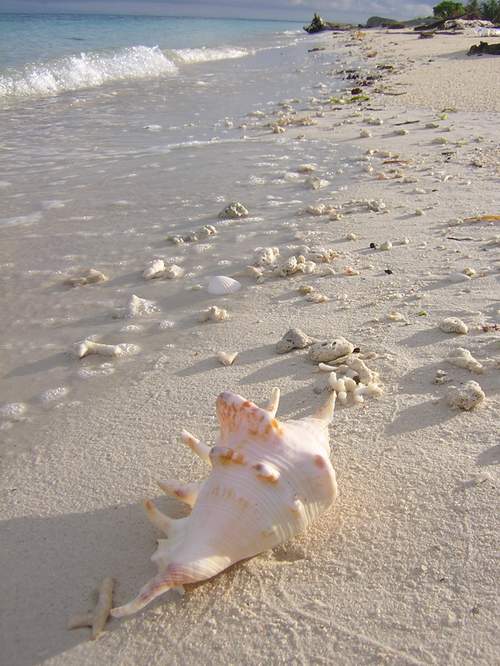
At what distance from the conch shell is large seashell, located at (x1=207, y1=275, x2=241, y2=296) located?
2.04 metres

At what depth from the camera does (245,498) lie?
1.73 metres

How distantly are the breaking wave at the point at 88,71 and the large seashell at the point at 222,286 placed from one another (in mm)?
11116

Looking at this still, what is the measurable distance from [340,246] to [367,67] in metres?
14.5

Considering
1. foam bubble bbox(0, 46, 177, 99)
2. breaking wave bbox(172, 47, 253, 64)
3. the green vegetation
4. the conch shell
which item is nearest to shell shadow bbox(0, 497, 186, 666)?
the conch shell

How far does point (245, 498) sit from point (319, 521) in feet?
1.23

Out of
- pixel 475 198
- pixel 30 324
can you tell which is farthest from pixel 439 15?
pixel 30 324

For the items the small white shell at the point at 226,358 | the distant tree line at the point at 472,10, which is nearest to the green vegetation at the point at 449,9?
the distant tree line at the point at 472,10

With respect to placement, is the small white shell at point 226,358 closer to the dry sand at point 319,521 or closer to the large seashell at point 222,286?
the dry sand at point 319,521

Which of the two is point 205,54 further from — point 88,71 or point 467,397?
point 467,397

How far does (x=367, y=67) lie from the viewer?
1689cm

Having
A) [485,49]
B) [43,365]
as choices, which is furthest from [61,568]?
[485,49]

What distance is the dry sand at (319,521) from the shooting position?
64.2 inches

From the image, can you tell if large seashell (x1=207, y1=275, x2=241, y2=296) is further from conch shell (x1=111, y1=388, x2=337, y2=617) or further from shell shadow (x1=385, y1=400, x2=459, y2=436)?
conch shell (x1=111, y1=388, x2=337, y2=617)

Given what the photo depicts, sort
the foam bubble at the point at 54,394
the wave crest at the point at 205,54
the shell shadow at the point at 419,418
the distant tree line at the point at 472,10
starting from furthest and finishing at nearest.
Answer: the distant tree line at the point at 472,10
the wave crest at the point at 205,54
the foam bubble at the point at 54,394
the shell shadow at the point at 419,418
